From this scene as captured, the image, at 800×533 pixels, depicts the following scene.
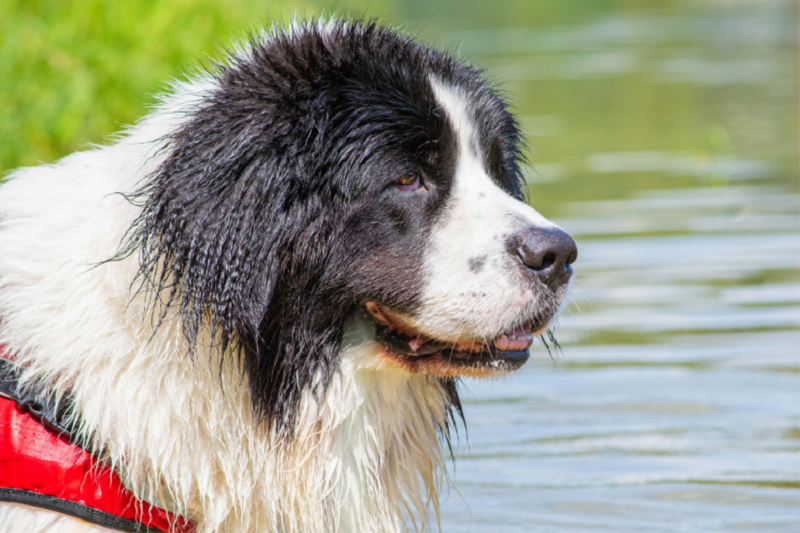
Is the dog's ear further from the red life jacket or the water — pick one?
the water

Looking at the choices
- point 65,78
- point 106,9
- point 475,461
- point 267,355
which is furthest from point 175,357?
point 106,9

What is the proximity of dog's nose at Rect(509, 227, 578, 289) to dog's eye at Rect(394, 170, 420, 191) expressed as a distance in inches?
12.9

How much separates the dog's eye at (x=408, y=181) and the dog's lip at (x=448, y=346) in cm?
33

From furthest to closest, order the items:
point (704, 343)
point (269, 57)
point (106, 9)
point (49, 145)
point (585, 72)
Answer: point (585, 72) < point (106, 9) < point (49, 145) < point (704, 343) < point (269, 57)

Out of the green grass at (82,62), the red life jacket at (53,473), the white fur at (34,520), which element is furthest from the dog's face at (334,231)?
the green grass at (82,62)

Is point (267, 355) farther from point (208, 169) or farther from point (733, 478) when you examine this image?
point (733, 478)

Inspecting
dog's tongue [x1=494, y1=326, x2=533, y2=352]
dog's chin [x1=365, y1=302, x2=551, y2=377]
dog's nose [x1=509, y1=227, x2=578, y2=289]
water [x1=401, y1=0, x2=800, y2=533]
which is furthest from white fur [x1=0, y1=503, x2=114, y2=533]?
water [x1=401, y1=0, x2=800, y2=533]

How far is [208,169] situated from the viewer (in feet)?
9.78

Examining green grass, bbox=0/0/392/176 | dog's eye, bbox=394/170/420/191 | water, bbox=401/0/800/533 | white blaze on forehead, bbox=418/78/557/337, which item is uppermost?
green grass, bbox=0/0/392/176

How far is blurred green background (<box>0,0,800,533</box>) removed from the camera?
14.5 ft

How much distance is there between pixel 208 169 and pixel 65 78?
623 centimetres

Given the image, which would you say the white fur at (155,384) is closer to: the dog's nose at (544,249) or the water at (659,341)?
the dog's nose at (544,249)

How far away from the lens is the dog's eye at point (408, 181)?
3141mm

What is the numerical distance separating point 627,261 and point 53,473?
520cm
